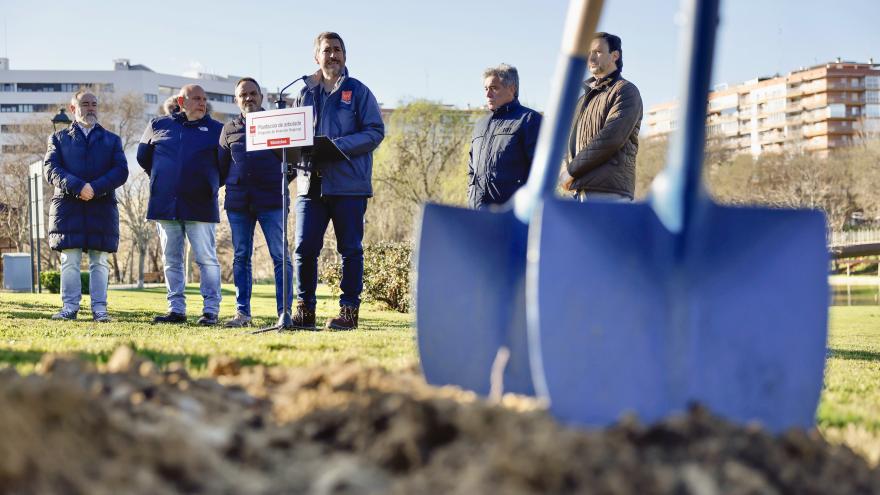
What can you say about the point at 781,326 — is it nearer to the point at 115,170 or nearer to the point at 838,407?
the point at 838,407

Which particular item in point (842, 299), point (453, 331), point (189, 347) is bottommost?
point (842, 299)

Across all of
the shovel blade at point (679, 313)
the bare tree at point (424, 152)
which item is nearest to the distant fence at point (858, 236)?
the bare tree at point (424, 152)

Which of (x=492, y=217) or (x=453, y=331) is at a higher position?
(x=492, y=217)

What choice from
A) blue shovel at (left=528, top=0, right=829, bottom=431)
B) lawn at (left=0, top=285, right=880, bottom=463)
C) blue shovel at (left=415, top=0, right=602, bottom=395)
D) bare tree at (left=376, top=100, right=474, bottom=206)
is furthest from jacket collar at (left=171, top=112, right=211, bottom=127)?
bare tree at (left=376, top=100, right=474, bottom=206)

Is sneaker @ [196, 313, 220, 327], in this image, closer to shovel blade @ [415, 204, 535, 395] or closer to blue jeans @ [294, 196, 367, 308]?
blue jeans @ [294, 196, 367, 308]

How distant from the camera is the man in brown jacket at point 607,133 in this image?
234 inches

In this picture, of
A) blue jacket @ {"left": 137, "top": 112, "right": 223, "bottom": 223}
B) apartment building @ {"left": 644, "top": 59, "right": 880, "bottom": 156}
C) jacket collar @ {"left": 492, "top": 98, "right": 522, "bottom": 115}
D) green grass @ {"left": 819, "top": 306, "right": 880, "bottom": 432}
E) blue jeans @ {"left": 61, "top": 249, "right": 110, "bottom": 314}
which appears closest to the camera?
green grass @ {"left": 819, "top": 306, "right": 880, "bottom": 432}

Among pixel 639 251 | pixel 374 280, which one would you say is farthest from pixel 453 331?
pixel 374 280

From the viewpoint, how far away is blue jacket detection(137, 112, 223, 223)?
27.5 feet

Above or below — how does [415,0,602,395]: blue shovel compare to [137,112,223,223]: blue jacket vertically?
below

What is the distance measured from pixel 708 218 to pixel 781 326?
36cm

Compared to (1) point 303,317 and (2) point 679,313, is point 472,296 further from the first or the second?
(1) point 303,317

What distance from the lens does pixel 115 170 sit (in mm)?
8773

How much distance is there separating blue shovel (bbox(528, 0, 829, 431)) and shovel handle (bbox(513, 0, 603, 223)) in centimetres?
25
